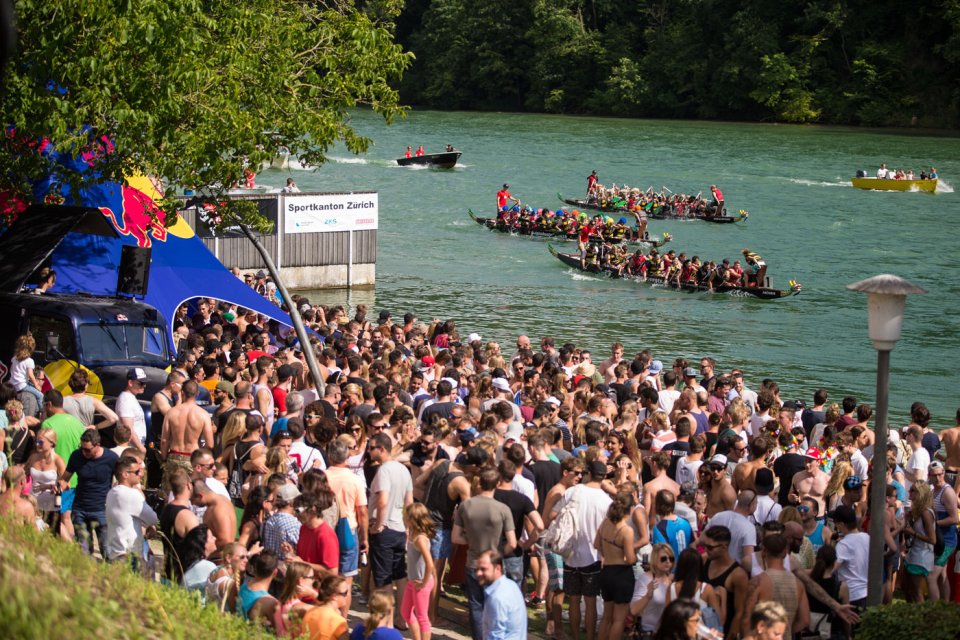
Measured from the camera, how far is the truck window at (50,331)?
45.2 feet

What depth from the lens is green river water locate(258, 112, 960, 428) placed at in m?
28.8

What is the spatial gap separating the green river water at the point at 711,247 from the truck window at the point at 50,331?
47.0ft

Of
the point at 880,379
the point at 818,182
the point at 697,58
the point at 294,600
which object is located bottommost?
the point at 294,600

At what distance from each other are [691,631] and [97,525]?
4742 millimetres

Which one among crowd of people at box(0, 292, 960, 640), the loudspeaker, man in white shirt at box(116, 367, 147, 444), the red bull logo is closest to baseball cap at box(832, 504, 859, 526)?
crowd of people at box(0, 292, 960, 640)

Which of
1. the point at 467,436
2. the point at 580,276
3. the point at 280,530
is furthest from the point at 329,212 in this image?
the point at 280,530

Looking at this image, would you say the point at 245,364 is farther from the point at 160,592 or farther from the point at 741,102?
the point at 741,102

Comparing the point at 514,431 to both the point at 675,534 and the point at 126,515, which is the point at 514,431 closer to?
the point at 675,534

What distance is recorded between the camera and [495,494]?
9.16 meters

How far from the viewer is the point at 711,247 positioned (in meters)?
42.7

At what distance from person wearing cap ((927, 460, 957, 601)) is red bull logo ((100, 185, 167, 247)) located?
1048 centimetres

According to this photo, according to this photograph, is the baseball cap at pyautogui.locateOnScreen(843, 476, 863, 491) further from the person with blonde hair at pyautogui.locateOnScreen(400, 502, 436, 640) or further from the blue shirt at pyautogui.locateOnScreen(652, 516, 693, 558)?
the person with blonde hair at pyautogui.locateOnScreen(400, 502, 436, 640)

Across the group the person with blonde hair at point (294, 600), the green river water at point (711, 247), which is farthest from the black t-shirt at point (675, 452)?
the green river water at point (711, 247)

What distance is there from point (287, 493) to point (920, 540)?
16.3ft
